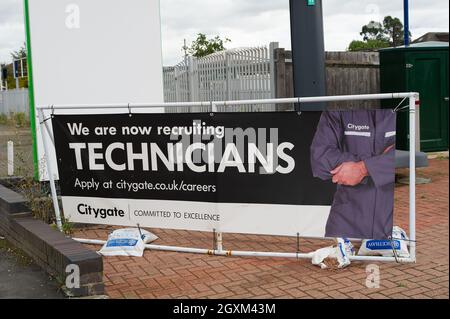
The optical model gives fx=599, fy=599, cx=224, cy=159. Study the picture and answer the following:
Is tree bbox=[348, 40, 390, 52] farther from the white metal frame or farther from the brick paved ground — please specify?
the white metal frame

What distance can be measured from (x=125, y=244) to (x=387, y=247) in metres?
2.67

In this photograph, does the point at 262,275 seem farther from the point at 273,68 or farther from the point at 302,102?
the point at 273,68

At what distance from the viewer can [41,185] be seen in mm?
7562

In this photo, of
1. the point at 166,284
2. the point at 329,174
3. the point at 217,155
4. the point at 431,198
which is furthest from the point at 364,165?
the point at 431,198

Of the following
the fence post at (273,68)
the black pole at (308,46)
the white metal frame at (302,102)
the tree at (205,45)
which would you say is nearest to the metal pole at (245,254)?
the white metal frame at (302,102)

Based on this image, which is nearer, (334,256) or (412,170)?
(412,170)

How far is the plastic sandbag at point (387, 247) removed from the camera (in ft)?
18.7

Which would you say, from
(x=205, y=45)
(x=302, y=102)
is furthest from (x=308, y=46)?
(x=205, y=45)

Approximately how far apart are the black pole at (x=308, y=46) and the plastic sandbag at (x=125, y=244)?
7.86ft

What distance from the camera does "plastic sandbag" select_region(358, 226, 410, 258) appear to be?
5688mm

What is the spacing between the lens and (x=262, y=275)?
5527 mm

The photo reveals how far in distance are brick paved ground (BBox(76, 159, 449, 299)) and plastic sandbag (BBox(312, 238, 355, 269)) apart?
0.08 m

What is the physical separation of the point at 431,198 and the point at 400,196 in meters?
0.49

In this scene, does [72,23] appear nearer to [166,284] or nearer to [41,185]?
[41,185]
